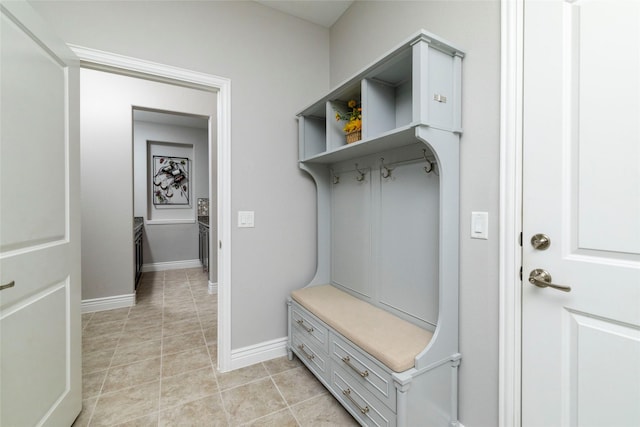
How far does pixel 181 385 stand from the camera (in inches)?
75.4

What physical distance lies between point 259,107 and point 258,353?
1.88 metres

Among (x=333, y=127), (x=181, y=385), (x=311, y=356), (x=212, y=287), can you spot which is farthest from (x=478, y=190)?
(x=212, y=287)

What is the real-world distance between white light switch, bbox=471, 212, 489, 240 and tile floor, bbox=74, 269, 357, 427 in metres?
1.20

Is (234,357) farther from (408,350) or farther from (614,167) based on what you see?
(614,167)

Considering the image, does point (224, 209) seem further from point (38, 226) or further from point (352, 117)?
point (352, 117)

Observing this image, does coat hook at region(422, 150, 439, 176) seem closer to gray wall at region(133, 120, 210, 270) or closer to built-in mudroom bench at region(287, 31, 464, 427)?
built-in mudroom bench at region(287, 31, 464, 427)

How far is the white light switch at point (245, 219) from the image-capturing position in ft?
6.97

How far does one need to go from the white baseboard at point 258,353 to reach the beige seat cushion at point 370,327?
460 millimetres

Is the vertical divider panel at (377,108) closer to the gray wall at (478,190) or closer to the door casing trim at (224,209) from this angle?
the gray wall at (478,190)

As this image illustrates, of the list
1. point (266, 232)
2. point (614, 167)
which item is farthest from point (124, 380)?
point (614, 167)

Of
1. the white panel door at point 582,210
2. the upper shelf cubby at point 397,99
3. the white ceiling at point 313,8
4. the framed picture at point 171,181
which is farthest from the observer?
the framed picture at point 171,181

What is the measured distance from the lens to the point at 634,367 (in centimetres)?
93

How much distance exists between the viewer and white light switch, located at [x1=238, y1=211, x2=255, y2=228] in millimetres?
2123

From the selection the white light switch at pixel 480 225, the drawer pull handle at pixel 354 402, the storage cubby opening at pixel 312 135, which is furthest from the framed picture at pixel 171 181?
Result: the white light switch at pixel 480 225
